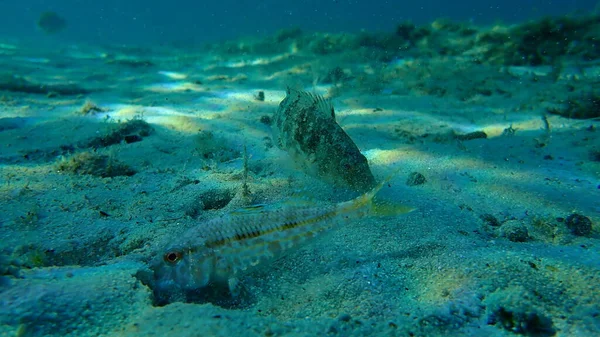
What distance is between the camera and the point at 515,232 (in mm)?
2879

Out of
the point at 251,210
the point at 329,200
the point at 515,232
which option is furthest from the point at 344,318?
the point at 515,232

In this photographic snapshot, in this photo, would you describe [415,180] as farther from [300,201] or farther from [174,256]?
[174,256]

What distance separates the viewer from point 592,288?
7.09 ft

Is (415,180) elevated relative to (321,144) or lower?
lower

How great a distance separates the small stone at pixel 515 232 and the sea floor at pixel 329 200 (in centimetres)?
2

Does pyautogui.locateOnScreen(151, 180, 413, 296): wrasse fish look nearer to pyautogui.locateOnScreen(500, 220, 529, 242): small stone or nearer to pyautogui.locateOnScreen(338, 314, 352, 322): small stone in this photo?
pyautogui.locateOnScreen(338, 314, 352, 322): small stone

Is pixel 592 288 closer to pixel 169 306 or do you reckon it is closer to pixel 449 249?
pixel 449 249

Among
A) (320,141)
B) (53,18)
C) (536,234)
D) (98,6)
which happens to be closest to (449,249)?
(536,234)

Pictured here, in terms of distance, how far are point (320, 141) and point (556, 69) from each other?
8.58 meters

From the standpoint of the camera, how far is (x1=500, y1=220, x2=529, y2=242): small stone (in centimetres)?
287

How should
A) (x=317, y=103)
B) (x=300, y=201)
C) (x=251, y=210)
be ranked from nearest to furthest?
(x=251, y=210) → (x=300, y=201) → (x=317, y=103)

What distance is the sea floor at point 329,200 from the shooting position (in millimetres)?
1894

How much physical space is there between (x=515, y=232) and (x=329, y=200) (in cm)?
173

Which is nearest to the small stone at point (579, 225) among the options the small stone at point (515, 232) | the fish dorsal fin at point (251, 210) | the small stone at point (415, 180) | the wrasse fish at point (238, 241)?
the small stone at point (515, 232)
